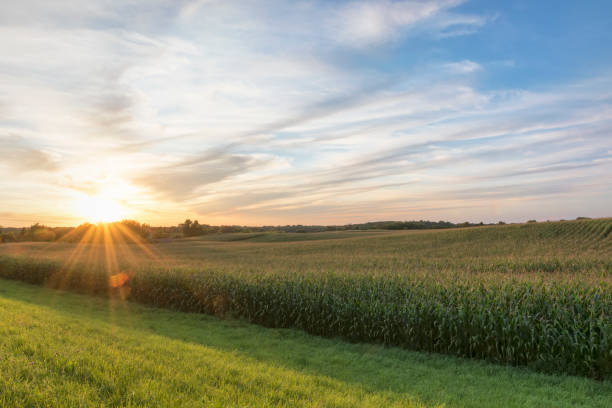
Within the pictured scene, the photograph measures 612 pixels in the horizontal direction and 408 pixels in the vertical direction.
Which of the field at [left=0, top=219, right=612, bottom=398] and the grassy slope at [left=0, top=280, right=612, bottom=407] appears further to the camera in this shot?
the field at [left=0, top=219, right=612, bottom=398]

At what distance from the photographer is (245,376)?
611 centimetres

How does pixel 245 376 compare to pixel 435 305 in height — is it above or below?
below

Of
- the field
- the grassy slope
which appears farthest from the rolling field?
the grassy slope

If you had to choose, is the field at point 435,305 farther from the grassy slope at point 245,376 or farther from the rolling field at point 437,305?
the grassy slope at point 245,376

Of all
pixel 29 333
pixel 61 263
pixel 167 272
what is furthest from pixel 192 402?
pixel 61 263

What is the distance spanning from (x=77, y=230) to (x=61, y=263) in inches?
2448

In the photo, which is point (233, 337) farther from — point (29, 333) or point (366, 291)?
point (29, 333)

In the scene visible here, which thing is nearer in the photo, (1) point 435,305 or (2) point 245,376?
(2) point 245,376

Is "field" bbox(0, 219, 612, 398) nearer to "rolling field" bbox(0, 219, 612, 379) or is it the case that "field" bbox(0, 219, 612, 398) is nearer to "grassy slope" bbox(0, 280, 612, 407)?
"rolling field" bbox(0, 219, 612, 379)

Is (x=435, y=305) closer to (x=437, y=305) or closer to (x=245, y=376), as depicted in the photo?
(x=437, y=305)

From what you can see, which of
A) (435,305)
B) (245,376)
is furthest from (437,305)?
(245,376)

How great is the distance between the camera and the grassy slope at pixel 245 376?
5000mm

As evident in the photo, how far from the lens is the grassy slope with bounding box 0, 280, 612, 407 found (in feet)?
16.4

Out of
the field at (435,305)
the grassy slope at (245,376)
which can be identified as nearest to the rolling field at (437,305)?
the field at (435,305)
